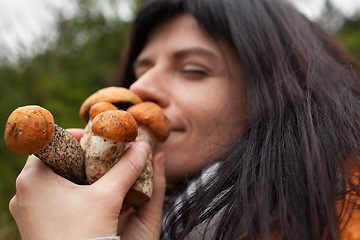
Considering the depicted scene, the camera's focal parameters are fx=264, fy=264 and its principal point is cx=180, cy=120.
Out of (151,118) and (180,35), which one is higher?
(180,35)

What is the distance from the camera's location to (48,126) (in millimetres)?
749

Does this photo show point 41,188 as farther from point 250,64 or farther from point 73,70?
point 73,70

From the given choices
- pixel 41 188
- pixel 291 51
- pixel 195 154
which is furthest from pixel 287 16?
pixel 41 188

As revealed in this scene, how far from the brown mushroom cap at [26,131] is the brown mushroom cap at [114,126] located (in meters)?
0.15

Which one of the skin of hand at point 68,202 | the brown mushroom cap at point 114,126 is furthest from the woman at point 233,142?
the brown mushroom cap at point 114,126

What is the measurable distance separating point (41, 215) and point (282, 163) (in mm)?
753

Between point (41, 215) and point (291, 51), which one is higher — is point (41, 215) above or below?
below

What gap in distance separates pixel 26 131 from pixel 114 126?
236 mm

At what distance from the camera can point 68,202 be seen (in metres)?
0.80

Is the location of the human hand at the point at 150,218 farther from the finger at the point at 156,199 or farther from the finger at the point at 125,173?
the finger at the point at 125,173

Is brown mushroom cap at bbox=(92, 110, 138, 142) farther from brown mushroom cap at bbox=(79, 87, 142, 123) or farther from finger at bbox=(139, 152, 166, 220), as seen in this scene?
finger at bbox=(139, 152, 166, 220)

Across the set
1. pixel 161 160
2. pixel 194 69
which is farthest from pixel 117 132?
pixel 194 69

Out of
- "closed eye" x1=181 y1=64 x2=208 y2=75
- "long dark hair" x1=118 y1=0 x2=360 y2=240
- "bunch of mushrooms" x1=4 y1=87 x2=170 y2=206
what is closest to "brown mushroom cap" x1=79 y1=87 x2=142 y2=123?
"bunch of mushrooms" x1=4 y1=87 x2=170 y2=206

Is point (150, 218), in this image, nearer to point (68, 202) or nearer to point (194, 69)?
point (68, 202)
